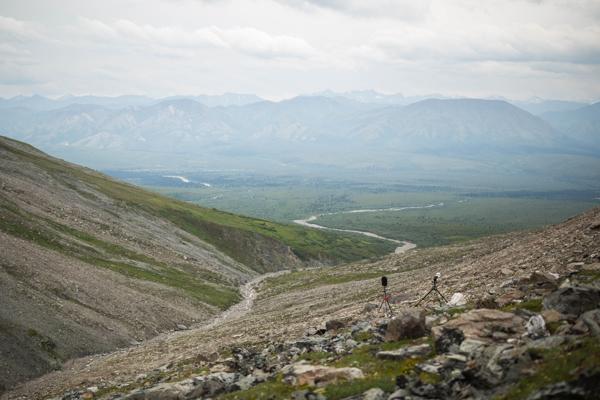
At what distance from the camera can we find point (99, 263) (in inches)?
3391

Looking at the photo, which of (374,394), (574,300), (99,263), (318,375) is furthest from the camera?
(99,263)

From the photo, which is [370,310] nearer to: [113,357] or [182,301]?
[113,357]

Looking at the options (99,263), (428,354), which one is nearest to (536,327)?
(428,354)

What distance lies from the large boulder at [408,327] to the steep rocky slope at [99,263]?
34231 mm

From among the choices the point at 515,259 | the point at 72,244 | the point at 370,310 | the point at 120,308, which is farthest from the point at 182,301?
the point at 515,259

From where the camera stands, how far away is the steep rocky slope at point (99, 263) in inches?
2199

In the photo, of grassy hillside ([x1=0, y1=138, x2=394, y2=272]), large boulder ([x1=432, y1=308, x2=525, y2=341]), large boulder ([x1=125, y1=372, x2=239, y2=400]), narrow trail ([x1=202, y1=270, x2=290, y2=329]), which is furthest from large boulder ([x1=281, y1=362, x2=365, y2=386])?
grassy hillside ([x1=0, y1=138, x2=394, y2=272])

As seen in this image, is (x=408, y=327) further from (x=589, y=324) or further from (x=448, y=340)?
(x=589, y=324)

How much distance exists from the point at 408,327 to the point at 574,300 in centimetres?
824

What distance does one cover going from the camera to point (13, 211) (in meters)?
89.2

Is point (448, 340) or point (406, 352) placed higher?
point (448, 340)

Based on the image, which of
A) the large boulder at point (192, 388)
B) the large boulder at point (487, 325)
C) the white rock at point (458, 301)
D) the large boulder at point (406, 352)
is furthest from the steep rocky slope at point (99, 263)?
the large boulder at point (487, 325)

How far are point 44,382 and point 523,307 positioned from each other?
39.3m

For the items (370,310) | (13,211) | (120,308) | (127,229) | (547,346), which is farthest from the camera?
A: (127,229)
